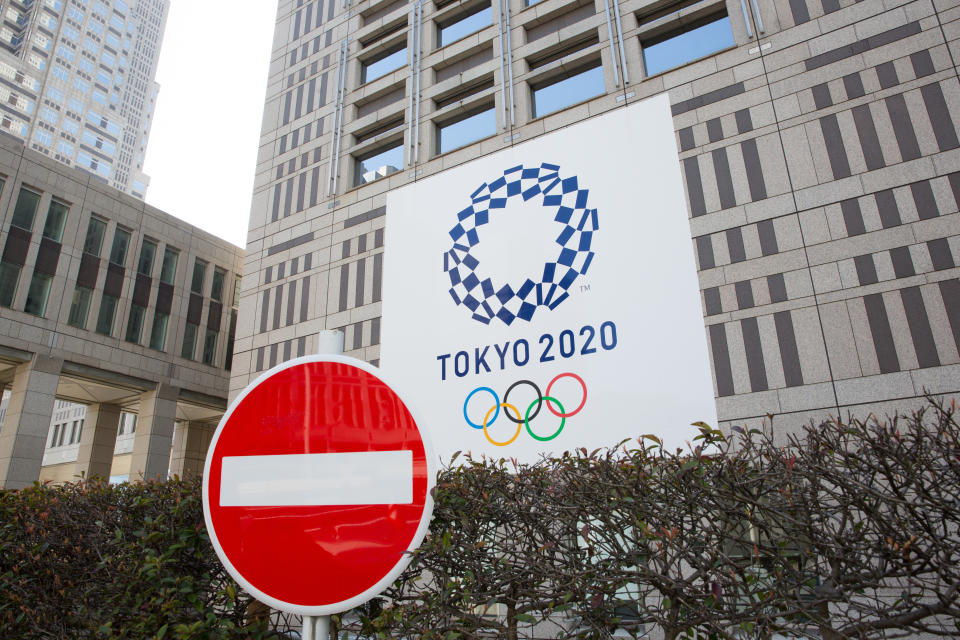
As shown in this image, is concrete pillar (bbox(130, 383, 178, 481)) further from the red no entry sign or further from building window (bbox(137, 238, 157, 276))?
the red no entry sign

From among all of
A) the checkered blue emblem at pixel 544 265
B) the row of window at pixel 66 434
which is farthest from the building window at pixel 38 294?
the row of window at pixel 66 434

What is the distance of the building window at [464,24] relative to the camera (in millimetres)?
26922

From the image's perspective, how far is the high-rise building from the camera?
94.4 metres

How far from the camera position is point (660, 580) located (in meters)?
3.00

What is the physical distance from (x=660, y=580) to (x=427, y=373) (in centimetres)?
1861

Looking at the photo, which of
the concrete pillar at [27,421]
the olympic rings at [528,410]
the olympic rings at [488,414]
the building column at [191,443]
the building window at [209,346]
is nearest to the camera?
the olympic rings at [528,410]

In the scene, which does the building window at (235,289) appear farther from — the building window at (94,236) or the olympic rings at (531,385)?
the olympic rings at (531,385)

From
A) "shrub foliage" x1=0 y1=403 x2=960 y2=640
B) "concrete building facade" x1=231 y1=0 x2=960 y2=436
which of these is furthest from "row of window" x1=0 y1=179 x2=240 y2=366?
"shrub foliage" x1=0 y1=403 x2=960 y2=640

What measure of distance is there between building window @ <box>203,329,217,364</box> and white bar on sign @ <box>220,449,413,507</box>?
3628cm

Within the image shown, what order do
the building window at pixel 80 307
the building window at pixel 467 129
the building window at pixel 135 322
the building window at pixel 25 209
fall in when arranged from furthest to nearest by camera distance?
the building window at pixel 135 322, the building window at pixel 80 307, the building window at pixel 25 209, the building window at pixel 467 129

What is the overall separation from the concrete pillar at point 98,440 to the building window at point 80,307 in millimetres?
6857

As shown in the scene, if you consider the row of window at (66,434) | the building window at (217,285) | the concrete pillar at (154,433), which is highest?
the building window at (217,285)

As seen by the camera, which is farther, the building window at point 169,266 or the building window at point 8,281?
the building window at point 169,266

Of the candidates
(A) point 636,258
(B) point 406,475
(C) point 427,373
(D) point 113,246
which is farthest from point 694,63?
(D) point 113,246
